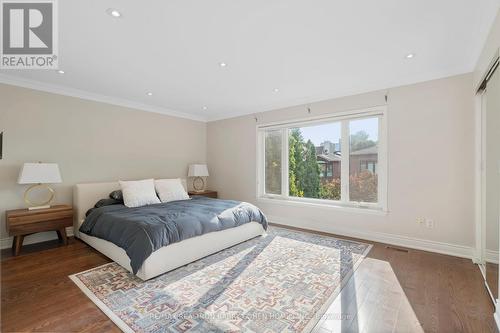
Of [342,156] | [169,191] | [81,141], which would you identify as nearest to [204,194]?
[169,191]

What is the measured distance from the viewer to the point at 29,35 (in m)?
2.27

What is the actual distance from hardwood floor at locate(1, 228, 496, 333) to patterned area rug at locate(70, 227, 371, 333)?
12 cm

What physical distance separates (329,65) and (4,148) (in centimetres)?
452

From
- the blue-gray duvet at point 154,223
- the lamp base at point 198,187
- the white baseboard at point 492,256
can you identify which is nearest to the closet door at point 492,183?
Answer: the white baseboard at point 492,256

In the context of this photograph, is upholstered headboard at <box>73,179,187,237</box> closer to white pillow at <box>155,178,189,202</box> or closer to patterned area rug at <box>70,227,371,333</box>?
white pillow at <box>155,178,189,202</box>

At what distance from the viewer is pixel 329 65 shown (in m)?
2.90

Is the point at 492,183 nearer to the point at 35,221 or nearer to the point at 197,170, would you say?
the point at 197,170

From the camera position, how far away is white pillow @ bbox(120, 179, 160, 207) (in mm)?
3660

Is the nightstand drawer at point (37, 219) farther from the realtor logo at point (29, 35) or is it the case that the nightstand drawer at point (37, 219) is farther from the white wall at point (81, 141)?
the realtor logo at point (29, 35)

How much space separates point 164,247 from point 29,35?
8.17 feet

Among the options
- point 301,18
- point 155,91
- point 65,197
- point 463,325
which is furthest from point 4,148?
point 463,325

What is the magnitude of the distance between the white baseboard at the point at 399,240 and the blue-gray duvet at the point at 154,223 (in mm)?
1083

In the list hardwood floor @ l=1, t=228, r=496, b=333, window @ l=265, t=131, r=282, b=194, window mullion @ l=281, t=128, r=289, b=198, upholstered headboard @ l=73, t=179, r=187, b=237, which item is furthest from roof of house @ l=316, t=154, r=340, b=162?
upholstered headboard @ l=73, t=179, r=187, b=237

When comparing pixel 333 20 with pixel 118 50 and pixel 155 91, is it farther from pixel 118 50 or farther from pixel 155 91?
pixel 155 91
